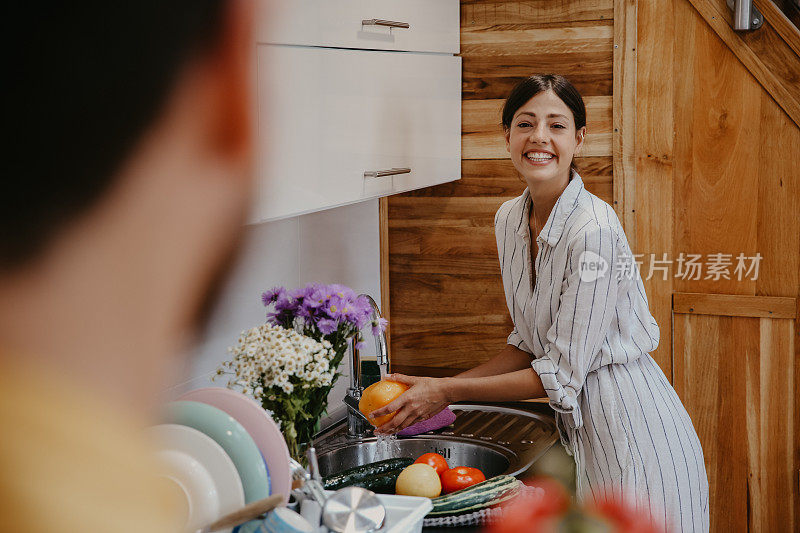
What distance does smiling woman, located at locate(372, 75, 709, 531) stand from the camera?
1553 millimetres

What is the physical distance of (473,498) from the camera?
137 cm

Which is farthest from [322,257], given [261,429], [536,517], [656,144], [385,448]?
[536,517]

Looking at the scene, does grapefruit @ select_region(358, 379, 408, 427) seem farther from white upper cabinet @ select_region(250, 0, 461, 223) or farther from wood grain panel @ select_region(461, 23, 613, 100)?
wood grain panel @ select_region(461, 23, 613, 100)

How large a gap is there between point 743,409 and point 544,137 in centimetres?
106

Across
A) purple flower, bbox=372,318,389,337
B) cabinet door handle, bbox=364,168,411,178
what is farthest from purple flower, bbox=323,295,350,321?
cabinet door handle, bbox=364,168,411,178

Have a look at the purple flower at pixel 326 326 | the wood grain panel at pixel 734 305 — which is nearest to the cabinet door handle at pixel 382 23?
the purple flower at pixel 326 326

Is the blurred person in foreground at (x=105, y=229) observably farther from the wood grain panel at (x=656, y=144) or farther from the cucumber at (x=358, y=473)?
the wood grain panel at (x=656, y=144)

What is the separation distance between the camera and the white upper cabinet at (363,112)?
1.10m

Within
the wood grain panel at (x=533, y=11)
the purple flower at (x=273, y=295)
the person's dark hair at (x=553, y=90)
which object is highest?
the wood grain panel at (x=533, y=11)

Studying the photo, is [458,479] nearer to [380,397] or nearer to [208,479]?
[380,397]

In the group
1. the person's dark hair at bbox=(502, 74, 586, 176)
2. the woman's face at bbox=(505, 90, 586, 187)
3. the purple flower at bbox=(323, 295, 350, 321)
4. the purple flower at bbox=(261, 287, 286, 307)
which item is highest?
the person's dark hair at bbox=(502, 74, 586, 176)

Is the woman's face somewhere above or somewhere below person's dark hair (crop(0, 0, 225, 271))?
above

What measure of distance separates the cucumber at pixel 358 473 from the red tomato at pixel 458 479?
0.28ft

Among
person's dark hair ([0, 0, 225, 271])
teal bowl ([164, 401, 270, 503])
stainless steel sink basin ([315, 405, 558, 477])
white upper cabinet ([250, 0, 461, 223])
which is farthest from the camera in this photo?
stainless steel sink basin ([315, 405, 558, 477])
